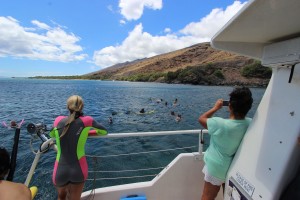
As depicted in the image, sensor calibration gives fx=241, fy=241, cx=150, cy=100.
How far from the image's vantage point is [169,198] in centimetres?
393

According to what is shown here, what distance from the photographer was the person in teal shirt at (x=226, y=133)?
271 centimetres

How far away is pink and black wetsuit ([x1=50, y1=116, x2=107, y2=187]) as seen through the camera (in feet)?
10.4

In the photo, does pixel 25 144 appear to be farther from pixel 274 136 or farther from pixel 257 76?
pixel 257 76

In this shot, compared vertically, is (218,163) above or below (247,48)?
below

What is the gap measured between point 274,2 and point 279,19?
356mm

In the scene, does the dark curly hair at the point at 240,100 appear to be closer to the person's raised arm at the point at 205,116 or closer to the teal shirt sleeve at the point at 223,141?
the teal shirt sleeve at the point at 223,141

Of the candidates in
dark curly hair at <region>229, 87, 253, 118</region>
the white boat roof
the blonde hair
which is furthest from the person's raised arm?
the blonde hair

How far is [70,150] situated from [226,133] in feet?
6.57

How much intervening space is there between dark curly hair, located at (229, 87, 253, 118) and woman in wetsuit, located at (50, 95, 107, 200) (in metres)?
1.85

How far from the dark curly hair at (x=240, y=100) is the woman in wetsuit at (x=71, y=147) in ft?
6.08

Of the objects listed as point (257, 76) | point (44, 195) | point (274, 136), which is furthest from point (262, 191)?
point (257, 76)

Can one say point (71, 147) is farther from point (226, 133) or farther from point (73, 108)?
point (226, 133)

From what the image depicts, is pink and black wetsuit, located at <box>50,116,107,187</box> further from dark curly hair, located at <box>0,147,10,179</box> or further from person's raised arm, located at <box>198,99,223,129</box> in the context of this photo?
person's raised arm, located at <box>198,99,223,129</box>

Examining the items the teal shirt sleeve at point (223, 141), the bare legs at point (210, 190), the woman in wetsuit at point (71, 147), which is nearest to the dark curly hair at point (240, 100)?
the teal shirt sleeve at point (223, 141)
